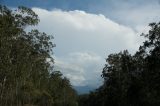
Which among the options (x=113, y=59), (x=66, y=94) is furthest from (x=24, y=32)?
(x=66, y=94)

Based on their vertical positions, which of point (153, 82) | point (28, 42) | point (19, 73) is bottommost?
point (153, 82)

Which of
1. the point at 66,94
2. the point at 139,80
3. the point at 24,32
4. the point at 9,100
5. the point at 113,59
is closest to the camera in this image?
the point at 24,32

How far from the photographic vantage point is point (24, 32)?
222 feet

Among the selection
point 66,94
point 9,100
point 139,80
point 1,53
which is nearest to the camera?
point 1,53

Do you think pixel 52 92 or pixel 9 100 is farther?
pixel 52 92

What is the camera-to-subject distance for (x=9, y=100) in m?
78.6

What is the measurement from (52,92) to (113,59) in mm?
43098

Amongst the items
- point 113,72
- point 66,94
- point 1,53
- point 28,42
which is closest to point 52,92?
point 66,94

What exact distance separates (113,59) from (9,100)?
24875 millimetres

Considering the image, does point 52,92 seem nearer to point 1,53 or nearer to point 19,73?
point 19,73

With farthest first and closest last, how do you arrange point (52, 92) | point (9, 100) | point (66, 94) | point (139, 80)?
point (66, 94), point (52, 92), point (9, 100), point (139, 80)

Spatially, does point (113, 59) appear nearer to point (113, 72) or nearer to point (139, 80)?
point (113, 72)

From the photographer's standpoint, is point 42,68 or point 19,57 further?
point 42,68

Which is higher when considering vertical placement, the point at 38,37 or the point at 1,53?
the point at 38,37
